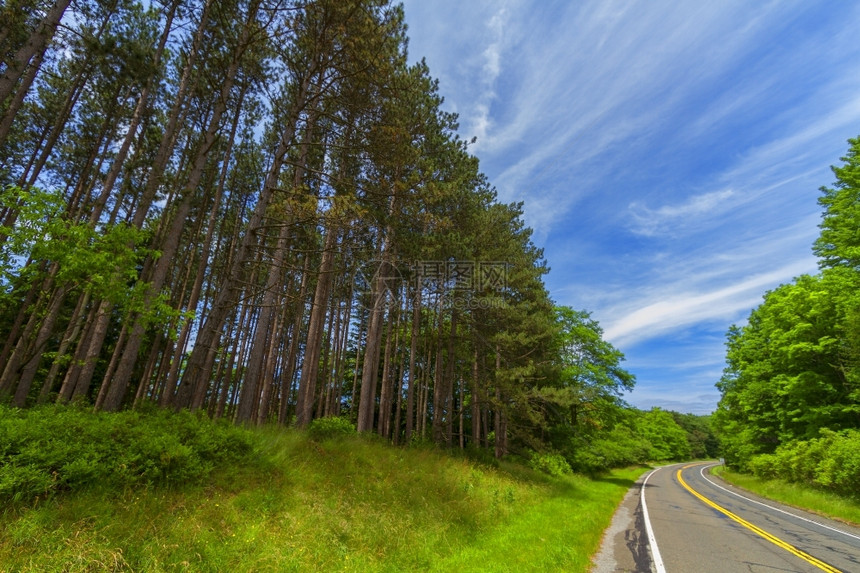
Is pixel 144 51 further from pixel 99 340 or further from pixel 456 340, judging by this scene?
pixel 456 340

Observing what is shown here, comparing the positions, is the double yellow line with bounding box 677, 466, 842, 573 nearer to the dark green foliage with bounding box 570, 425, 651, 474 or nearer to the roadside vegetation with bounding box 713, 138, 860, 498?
the roadside vegetation with bounding box 713, 138, 860, 498

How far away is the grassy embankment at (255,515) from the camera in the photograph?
3951mm

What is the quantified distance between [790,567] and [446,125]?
16897 millimetres

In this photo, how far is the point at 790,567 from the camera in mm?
6699

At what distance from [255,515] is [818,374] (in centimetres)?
3132

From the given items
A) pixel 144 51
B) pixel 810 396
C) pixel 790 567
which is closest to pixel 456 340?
pixel 790 567

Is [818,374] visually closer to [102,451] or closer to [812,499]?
[812,499]

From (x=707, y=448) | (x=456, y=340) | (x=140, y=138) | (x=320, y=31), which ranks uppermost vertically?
(x=140, y=138)

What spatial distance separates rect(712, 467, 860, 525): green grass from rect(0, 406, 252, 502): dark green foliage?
833 inches

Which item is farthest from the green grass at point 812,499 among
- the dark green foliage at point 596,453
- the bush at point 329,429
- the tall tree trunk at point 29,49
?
the tall tree trunk at point 29,49

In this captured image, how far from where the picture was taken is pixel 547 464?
2069 centimetres

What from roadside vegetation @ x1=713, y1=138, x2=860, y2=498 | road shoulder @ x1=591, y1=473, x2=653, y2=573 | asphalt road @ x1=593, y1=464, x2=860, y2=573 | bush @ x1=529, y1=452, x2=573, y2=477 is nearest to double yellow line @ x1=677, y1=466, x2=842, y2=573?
asphalt road @ x1=593, y1=464, x2=860, y2=573

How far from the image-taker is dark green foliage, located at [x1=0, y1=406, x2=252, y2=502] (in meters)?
4.14

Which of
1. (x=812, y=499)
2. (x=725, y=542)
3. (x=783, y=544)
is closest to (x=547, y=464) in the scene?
(x=812, y=499)
